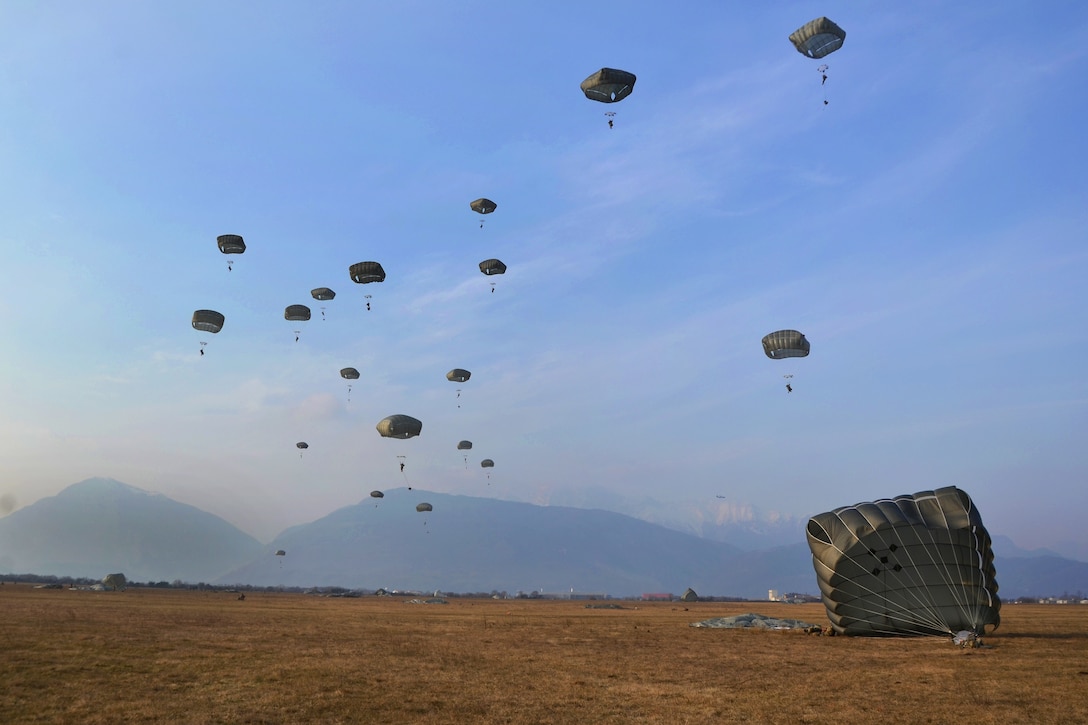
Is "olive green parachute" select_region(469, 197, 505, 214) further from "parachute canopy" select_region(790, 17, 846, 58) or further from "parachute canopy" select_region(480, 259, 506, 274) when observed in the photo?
"parachute canopy" select_region(790, 17, 846, 58)

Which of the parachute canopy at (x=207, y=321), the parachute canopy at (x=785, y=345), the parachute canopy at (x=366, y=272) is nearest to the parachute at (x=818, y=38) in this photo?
the parachute canopy at (x=785, y=345)

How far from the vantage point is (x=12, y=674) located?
76.9ft

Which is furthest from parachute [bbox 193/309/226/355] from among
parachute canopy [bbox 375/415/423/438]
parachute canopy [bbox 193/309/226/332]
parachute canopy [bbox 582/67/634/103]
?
parachute canopy [bbox 582/67/634/103]

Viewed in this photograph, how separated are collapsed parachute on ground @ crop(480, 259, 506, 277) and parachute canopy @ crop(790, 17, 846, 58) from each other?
32.0 meters

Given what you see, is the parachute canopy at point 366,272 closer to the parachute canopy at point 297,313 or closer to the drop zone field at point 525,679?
the parachute canopy at point 297,313

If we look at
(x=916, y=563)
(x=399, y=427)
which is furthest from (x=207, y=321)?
(x=916, y=563)

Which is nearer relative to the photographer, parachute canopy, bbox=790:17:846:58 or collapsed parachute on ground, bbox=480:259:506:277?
parachute canopy, bbox=790:17:846:58

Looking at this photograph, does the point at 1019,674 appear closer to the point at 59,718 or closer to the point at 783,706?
the point at 783,706

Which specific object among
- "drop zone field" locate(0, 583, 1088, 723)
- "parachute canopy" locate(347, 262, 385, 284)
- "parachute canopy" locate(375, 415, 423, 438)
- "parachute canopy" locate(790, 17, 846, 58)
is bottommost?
"drop zone field" locate(0, 583, 1088, 723)

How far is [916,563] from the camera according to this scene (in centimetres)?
3591

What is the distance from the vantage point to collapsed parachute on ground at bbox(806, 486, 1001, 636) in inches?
1415

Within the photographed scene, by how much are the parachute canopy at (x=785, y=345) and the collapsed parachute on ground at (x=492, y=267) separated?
88.0ft

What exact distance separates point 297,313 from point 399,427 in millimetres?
17371

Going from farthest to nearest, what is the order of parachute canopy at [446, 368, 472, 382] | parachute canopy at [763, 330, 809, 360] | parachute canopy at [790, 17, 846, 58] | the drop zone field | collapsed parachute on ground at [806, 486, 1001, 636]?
1. parachute canopy at [446, 368, 472, 382]
2. parachute canopy at [763, 330, 809, 360]
3. parachute canopy at [790, 17, 846, 58]
4. collapsed parachute on ground at [806, 486, 1001, 636]
5. the drop zone field
